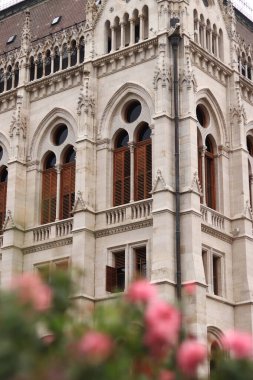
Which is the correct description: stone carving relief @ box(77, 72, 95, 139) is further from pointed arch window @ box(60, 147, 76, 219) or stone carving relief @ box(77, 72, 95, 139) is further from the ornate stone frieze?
the ornate stone frieze

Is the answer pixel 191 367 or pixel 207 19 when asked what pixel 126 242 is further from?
pixel 191 367

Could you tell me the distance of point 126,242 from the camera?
36.9m

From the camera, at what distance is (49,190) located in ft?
137

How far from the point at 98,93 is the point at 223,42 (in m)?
7.67

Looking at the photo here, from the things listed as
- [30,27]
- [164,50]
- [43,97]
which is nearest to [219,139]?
[164,50]

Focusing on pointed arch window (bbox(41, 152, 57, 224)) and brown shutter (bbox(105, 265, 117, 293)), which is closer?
brown shutter (bbox(105, 265, 117, 293))

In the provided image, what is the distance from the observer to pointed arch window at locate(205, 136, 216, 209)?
3903 centimetres

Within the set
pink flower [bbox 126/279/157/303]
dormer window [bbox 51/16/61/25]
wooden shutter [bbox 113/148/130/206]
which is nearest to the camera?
pink flower [bbox 126/279/157/303]

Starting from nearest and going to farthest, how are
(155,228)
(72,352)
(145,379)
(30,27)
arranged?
1. (72,352)
2. (145,379)
3. (155,228)
4. (30,27)

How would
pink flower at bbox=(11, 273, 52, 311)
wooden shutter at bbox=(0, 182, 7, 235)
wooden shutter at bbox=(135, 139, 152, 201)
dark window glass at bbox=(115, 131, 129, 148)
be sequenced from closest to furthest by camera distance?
1. pink flower at bbox=(11, 273, 52, 311)
2. wooden shutter at bbox=(135, 139, 152, 201)
3. dark window glass at bbox=(115, 131, 129, 148)
4. wooden shutter at bbox=(0, 182, 7, 235)

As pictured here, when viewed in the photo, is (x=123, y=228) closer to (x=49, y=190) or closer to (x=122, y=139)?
(x=122, y=139)

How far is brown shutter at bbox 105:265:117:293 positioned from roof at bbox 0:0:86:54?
1624 centimetres

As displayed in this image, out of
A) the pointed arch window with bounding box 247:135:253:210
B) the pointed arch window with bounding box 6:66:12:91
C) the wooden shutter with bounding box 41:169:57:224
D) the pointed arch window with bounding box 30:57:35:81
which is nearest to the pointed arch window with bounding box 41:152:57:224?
the wooden shutter with bounding box 41:169:57:224

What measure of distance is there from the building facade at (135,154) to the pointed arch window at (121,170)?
0.24ft
